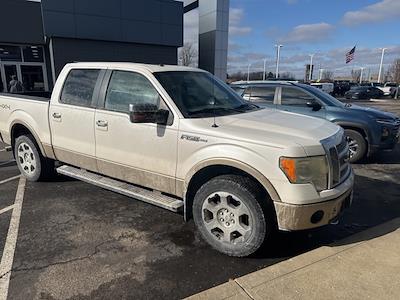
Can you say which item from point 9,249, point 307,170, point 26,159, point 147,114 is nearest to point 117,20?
point 26,159

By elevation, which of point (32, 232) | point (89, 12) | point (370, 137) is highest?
point (89, 12)

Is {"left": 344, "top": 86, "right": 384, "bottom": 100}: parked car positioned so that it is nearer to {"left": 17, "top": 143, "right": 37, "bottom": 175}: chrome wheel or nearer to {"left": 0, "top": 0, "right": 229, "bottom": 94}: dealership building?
{"left": 0, "top": 0, "right": 229, "bottom": 94}: dealership building

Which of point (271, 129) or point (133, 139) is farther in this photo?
point (133, 139)

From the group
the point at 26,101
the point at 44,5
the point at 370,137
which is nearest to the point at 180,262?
the point at 26,101

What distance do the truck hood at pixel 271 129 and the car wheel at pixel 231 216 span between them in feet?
1.43

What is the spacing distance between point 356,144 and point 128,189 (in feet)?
17.8

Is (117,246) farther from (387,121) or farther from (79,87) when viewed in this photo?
(387,121)

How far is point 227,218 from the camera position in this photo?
138 inches

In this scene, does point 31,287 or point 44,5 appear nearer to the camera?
point 31,287

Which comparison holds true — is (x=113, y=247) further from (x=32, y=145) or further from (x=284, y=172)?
(x=32, y=145)

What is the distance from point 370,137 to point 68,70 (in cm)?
612

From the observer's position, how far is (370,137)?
7445mm

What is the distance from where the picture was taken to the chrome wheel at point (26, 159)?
5660 millimetres

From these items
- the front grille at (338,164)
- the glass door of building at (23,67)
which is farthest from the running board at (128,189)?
the glass door of building at (23,67)
